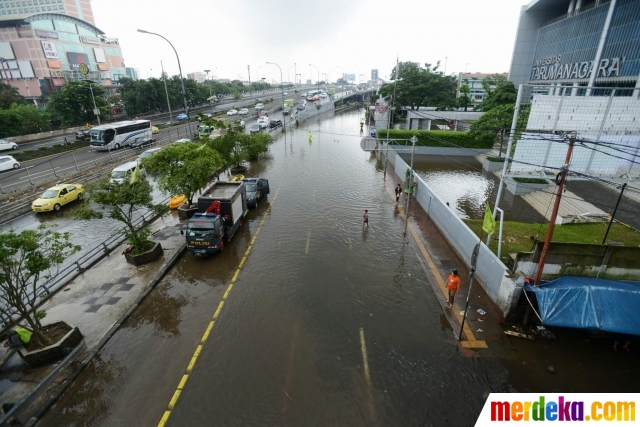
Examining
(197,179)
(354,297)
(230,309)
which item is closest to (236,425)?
(230,309)

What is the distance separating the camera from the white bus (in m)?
35.9

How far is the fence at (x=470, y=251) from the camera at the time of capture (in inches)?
434

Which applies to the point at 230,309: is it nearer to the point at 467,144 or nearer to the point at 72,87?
the point at 467,144

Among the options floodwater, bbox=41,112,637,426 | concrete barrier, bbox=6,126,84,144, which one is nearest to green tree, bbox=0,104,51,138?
concrete barrier, bbox=6,126,84,144

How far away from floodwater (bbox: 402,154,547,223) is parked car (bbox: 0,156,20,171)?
3806cm

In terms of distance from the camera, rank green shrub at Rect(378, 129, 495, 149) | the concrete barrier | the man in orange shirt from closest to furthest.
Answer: the man in orange shirt → green shrub at Rect(378, 129, 495, 149) → the concrete barrier

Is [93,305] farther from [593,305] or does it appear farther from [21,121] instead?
[21,121]

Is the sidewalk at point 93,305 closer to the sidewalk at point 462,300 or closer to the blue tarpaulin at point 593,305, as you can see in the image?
the sidewalk at point 462,300

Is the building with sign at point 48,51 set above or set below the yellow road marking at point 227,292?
above

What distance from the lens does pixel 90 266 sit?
14.5 metres

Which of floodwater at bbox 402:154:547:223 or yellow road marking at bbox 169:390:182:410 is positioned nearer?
yellow road marking at bbox 169:390:182:410

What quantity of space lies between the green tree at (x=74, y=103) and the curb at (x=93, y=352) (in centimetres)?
4745

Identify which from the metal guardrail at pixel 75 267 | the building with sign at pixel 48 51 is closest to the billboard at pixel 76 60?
the building with sign at pixel 48 51

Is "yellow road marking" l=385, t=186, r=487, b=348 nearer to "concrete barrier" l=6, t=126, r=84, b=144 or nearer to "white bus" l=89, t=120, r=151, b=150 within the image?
"white bus" l=89, t=120, r=151, b=150
